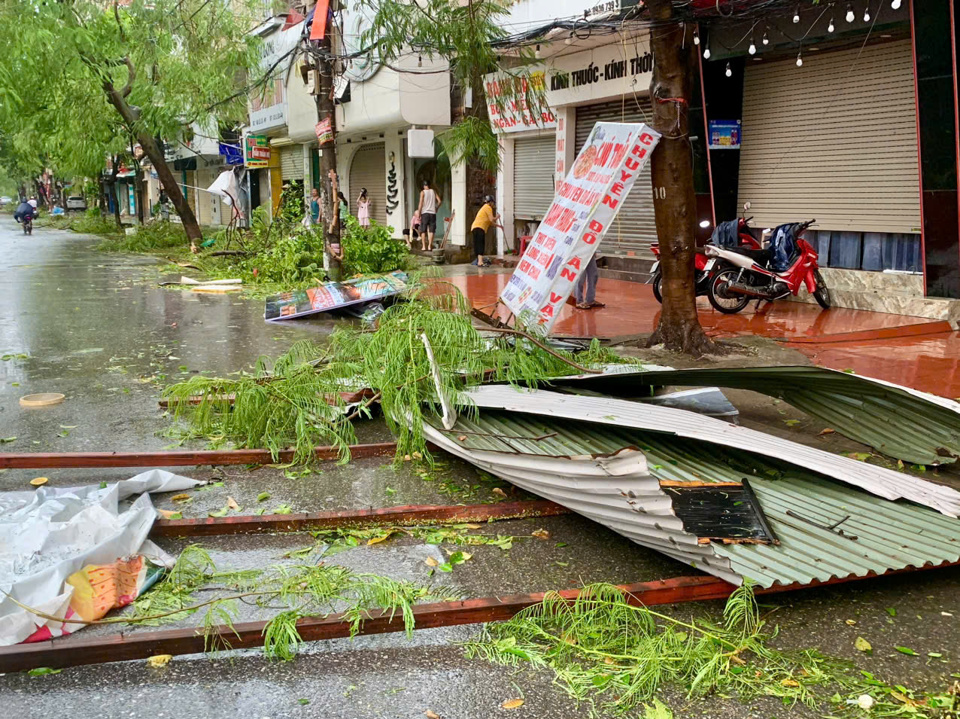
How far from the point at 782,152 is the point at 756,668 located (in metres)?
10.4

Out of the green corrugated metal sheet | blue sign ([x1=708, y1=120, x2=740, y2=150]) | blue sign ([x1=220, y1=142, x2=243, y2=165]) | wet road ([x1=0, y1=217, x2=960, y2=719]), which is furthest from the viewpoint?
blue sign ([x1=220, y1=142, x2=243, y2=165])

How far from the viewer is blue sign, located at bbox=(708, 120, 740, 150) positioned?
12.2 meters

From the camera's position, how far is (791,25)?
10.5 m

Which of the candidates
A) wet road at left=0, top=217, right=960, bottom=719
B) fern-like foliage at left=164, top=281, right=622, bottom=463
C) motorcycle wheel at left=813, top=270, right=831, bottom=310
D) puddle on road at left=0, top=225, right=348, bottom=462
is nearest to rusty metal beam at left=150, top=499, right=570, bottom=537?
wet road at left=0, top=217, right=960, bottom=719

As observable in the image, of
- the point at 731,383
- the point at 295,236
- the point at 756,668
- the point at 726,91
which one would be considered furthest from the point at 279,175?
the point at 756,668

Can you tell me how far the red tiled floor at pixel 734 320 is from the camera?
29.4 feet

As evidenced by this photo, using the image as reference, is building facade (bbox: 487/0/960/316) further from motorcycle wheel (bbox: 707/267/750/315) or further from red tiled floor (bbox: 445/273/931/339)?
motorcycle wheel (bbox: 707/267/750/315)

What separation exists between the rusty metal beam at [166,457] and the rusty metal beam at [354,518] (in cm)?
97

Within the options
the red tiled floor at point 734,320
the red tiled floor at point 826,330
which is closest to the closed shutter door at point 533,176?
the red tiled floor at point 826,330

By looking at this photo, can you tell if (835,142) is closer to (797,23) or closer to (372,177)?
(797,23)

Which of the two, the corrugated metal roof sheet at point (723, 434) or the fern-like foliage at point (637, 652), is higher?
the corrugated metal roof sheet at point (723, 434)

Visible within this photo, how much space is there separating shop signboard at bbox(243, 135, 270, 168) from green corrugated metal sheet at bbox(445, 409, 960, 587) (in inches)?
1065

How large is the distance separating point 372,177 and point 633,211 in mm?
12207

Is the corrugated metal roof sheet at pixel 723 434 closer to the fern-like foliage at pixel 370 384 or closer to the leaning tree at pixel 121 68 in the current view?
the fern-like foliage at pixel 370 384
